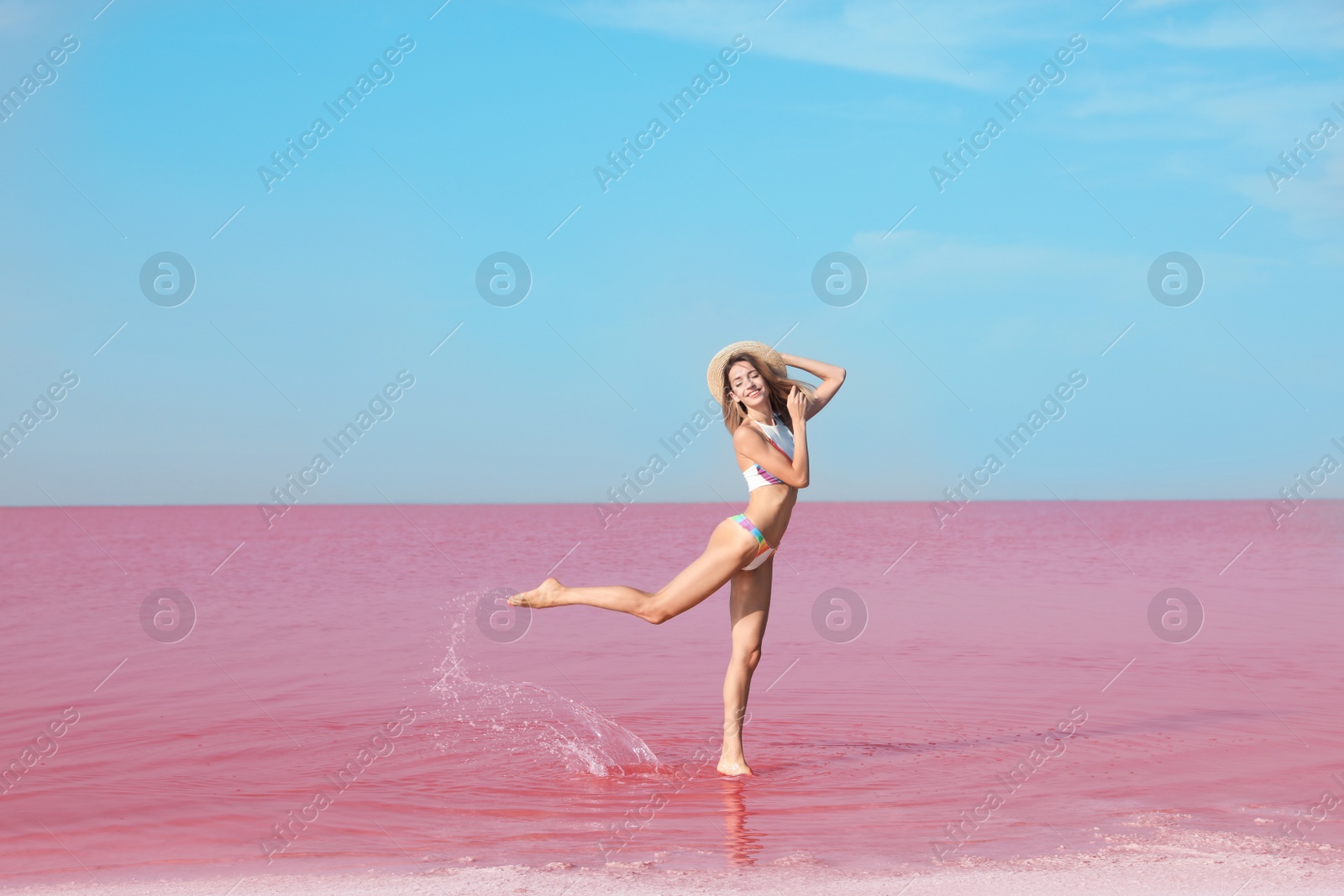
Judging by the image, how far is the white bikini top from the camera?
6.73m

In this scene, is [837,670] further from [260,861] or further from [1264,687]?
[260,861]

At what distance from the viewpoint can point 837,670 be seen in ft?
34.3

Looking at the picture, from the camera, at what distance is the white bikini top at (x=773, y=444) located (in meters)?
6.73

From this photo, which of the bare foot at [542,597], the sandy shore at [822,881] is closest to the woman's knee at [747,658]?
the bare foot at [542,597]

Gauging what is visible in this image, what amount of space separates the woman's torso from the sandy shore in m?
2.19

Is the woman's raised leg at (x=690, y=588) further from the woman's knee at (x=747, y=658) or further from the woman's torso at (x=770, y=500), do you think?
the woman's knee at (x=747, y=658)

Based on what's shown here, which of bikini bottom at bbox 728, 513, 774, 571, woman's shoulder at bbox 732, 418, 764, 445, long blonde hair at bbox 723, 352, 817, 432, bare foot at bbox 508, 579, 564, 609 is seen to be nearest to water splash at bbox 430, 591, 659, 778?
bare foot at bbox 508, 579, 564, 609

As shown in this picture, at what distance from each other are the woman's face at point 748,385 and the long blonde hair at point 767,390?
37 mm

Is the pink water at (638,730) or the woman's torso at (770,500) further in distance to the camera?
the woman's torso at (770,500)

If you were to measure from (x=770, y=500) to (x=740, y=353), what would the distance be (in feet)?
2.96

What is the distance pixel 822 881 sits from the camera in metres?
4.62

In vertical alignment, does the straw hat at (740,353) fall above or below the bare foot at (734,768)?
above

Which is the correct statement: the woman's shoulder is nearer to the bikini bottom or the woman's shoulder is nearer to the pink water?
the bikini bottom

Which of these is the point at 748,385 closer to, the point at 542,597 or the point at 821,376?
the point at 821,376
